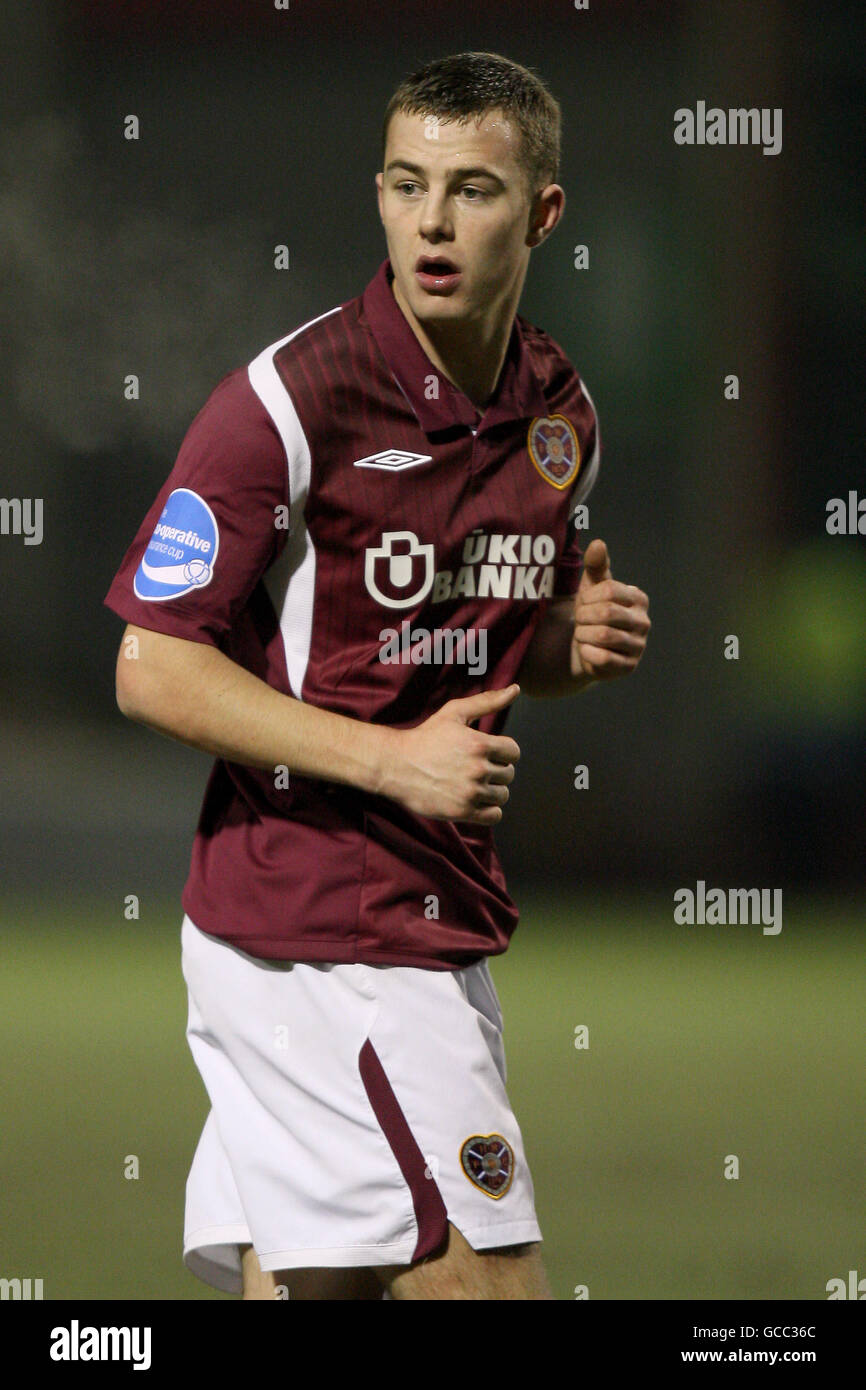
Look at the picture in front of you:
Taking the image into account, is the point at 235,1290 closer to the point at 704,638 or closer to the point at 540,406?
the point at 540,406

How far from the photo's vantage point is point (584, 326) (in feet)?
21.0

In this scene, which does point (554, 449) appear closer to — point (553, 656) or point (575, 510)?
point (575, 510)

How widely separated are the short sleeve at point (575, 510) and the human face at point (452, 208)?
316 mm

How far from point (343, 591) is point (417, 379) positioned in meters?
0.28

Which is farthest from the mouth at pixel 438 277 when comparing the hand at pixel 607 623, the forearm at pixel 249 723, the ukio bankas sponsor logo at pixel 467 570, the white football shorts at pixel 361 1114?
the white football shorts at pixel 361 1114

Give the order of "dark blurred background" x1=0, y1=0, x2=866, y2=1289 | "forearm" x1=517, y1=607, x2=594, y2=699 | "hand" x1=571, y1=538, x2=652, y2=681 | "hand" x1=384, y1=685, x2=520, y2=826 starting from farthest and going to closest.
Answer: "dark blurred background" x1=0, y1=0, x2=866, y2=1289
"forearm" x1=517, y1=607, x2=594, y2=699
"hand" x1=571, y1=538, x2=652, y2=681
"hand" x1=384, y1=685, x2=520, y2=826

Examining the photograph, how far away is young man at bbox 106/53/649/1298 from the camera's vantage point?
1.97 metres

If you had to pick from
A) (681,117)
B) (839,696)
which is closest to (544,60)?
(681,117)

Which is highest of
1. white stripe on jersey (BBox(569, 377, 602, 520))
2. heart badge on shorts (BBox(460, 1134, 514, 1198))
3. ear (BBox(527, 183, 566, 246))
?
ear (BBox(527, 183, 566, 246))

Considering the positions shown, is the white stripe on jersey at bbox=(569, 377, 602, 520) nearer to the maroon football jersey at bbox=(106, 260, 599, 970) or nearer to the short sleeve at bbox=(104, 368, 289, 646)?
the maroon football jersey at bbox=(106, 260, 599, 970)

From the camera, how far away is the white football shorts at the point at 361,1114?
196 cm

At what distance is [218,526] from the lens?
1982mm

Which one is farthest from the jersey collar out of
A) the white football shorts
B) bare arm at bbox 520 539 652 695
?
the white football shorts

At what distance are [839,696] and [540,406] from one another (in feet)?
14.4
